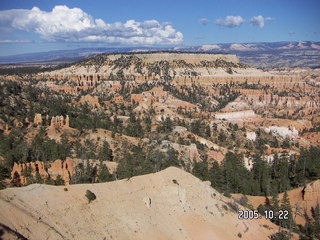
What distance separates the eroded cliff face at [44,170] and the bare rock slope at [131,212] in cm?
1554

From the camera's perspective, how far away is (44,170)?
46500mm

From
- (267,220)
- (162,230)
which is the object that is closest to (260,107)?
(267,220)

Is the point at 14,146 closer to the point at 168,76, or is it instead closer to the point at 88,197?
the point at 88,197

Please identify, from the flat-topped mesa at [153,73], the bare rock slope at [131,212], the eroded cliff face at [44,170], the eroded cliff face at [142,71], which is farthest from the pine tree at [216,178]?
the flat-topped mesa at [153,73]

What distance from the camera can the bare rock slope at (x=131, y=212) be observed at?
25.0 m

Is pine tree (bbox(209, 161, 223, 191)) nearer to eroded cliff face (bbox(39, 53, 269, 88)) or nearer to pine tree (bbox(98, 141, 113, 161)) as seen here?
pine tree (bbox(98, 141, 113, 161))

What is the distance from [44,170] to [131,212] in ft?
68.0

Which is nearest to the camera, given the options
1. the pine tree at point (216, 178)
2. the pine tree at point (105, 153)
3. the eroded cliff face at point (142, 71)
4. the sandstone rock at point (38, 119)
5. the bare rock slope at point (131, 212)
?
the bare rock slope at point (131, 212)

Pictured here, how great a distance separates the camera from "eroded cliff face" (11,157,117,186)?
44344 mm

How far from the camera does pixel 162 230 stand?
3134 cm

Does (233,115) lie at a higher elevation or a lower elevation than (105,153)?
lower

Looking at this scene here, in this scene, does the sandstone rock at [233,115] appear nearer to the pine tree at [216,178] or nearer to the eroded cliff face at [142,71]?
the eroded cliff face at [142,71]

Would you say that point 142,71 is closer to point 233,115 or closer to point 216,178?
point 233,115

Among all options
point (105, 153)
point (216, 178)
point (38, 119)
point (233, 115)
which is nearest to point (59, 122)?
point (38, 119)
